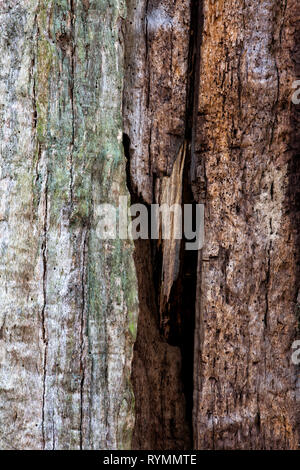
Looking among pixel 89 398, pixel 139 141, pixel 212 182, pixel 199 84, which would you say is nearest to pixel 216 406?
pixel 89 398

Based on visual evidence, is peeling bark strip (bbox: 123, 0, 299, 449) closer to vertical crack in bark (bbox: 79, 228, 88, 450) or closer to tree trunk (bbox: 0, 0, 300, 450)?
tree trunk (bbox: 0, 0, 300, 450)

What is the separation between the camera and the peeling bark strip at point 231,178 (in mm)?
1217

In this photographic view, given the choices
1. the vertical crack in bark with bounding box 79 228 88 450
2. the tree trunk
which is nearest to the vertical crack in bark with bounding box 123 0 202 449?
the tree trunk

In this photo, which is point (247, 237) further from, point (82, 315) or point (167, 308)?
point (82, 315)

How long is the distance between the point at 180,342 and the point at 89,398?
1.00 feet

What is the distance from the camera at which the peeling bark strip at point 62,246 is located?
115cm

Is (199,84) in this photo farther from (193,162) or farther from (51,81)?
(51,81)

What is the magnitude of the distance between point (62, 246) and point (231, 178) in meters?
0.51

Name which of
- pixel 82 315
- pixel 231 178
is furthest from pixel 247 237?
pixel 82 315

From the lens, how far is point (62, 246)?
115 centimetres

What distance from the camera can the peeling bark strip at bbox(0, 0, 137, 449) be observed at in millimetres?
1147

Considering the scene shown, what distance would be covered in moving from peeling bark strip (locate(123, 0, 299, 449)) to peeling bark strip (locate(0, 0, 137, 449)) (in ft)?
0.32

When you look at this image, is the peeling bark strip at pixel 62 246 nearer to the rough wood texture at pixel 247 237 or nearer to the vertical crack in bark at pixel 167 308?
the vertical crack in bark at pixel 167 308

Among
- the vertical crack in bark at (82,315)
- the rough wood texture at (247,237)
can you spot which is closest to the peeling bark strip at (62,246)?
the vertical crack in bark at (82,315)
